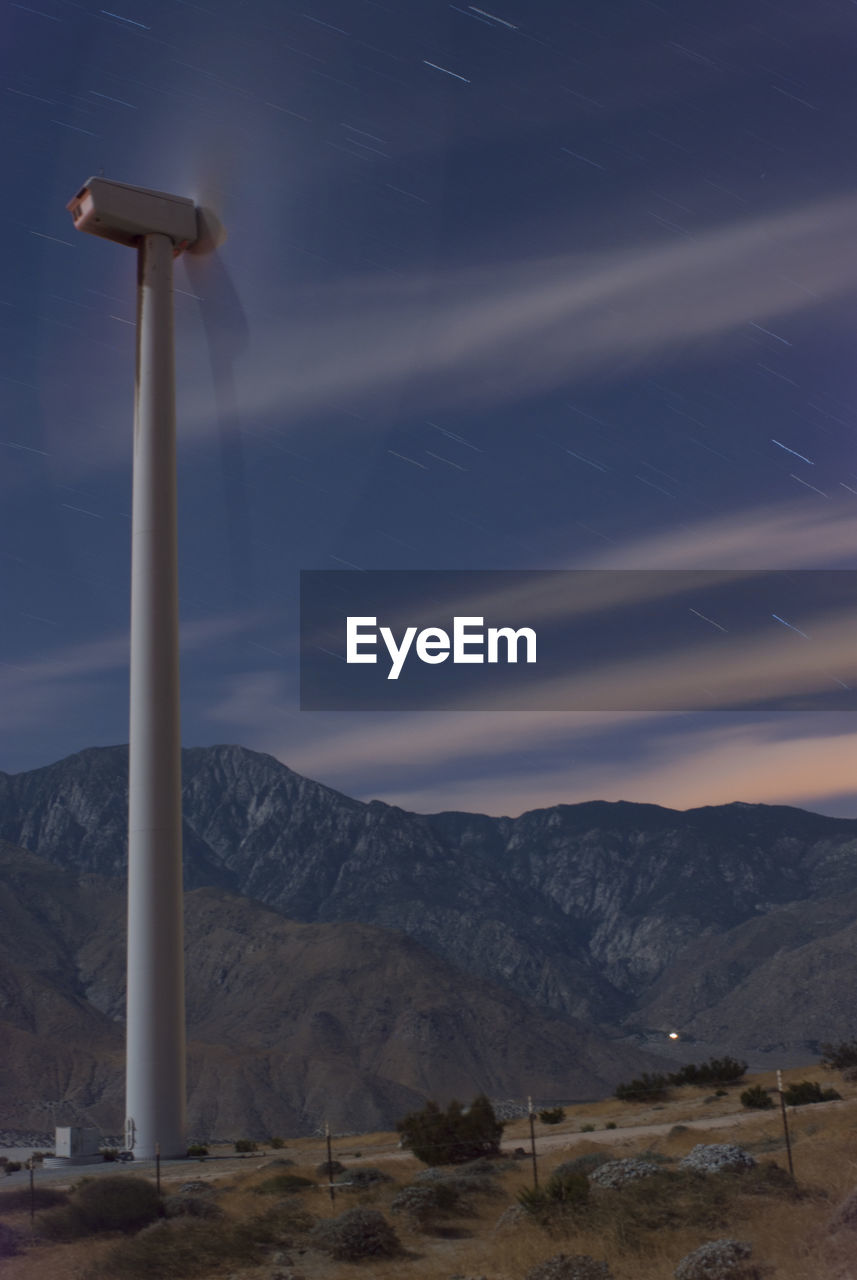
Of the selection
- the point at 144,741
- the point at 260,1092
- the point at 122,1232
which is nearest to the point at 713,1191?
the point at 122,1232

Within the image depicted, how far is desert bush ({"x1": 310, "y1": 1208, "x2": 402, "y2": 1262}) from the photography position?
85.8ft

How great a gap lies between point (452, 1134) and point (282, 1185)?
50.9 feet

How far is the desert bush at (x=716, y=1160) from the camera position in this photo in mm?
30594

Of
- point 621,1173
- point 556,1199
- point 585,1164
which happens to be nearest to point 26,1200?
point 585,1164

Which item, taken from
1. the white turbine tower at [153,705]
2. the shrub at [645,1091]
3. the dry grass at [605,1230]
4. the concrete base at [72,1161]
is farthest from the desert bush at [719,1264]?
the shrub at [645,1091]

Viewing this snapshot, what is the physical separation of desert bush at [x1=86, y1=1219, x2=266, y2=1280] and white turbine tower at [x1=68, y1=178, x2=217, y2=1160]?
1138 cm

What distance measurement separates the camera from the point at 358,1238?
26.3 metres

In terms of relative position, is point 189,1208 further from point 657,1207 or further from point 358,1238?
point 657,1207

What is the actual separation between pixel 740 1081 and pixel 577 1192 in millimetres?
44707

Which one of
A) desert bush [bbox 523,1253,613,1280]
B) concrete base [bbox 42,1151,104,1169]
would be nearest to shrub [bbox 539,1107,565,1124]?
concrete base [bbox 42,1151,104,1169]

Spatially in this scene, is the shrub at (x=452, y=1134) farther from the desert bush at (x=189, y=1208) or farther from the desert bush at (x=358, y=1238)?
the desert bush at (x=358, y=1238)

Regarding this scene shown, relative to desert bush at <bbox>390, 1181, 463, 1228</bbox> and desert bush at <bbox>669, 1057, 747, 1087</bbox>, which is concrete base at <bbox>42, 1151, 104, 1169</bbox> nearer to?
desert bush at <bbox>390, 1181, 463, 1228</bbox>

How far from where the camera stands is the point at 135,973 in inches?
1699

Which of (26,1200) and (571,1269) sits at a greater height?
(571,1269)
